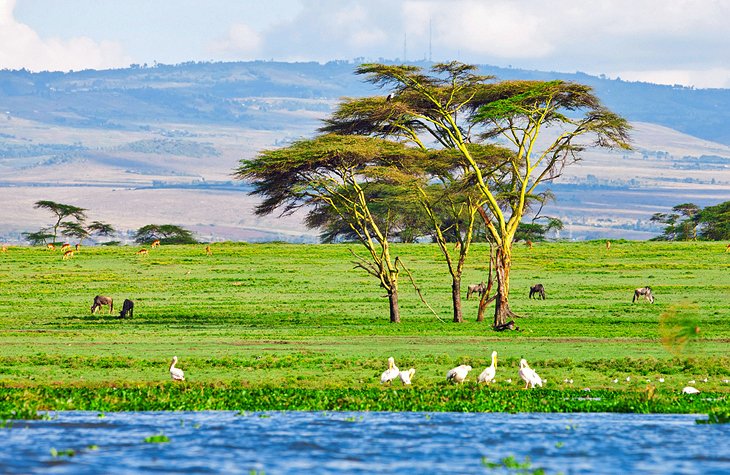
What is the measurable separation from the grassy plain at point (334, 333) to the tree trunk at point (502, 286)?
0.95 metres

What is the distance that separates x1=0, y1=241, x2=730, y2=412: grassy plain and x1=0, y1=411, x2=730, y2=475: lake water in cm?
166

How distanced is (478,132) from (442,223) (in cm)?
4760

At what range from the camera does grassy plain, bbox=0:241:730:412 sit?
24.3m

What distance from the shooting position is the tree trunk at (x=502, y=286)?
43.0 m

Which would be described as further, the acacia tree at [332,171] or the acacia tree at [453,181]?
the acacia tree at [332,171]

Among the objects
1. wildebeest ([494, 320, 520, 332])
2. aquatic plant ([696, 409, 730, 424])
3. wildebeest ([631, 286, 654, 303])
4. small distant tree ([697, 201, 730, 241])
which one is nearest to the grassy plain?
wildebeest ([494, 320, 520, 332])

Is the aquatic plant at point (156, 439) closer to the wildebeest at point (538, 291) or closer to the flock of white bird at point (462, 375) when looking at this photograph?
the flock of white bird at point (462, 375)

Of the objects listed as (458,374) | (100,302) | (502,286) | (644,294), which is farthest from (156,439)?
(644,294)

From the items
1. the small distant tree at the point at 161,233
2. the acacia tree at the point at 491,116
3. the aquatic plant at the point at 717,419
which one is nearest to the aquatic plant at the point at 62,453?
the aquatic plant at the point at 717,419

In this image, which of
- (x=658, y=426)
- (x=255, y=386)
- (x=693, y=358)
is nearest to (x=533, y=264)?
(x=693, y=358)

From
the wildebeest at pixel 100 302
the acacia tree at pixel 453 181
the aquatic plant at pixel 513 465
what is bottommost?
the wildebeest at pixel 100 302

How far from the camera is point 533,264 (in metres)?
75.5

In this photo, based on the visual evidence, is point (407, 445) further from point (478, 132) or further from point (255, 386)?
point (478, 132)

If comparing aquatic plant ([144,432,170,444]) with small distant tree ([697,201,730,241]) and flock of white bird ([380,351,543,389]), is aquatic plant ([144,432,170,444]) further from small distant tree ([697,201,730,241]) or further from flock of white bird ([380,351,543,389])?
small distant tree ([697,201,730,241])
